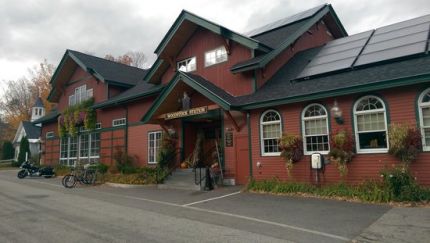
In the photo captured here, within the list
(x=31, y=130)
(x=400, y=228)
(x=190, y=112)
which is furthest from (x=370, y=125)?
(x=31, y=130)

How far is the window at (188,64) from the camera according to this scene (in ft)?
54.6

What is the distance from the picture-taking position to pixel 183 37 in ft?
54.6

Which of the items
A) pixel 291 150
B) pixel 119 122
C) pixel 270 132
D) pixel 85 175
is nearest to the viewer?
pixel 291 150

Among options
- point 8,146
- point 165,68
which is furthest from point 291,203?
point 8,146

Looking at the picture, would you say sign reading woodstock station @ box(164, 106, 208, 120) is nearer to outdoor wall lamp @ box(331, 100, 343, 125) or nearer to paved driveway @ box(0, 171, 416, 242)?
paved driveway @ box(0, 171, 416, 242)

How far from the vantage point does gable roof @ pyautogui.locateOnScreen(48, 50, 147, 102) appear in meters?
21.9

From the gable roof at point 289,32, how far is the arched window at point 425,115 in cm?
584

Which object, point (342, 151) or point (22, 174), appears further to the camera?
point (22, 174)

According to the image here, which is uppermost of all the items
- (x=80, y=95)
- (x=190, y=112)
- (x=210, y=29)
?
(x=210, y=29)

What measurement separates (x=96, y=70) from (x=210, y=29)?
35.4ft

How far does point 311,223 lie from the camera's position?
6.95 meters

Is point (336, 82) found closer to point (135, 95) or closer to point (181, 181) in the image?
point (181, 181)

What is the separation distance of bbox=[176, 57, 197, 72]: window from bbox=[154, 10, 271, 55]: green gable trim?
135cm

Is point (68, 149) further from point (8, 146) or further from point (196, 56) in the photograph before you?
point (8, 146)
